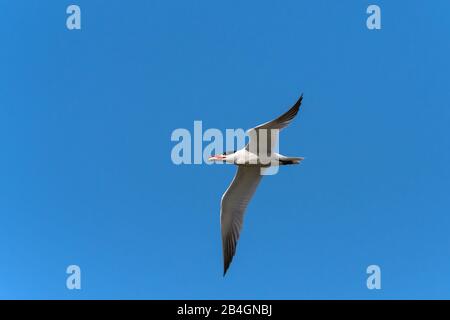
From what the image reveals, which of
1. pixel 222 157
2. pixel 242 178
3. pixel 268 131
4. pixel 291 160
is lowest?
pixel 242 178

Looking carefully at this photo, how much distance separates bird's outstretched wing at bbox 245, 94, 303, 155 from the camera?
10.8m

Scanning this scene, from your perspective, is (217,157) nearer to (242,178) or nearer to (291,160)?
(242,178)

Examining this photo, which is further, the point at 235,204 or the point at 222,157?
the point at 235,204

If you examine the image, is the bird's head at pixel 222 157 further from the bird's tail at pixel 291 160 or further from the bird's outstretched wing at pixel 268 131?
the bird's tail at pixel 291 160

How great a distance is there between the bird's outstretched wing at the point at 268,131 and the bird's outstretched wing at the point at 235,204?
1.02m

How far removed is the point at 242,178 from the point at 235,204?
24.8 inches

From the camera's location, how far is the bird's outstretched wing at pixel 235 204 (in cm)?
1259

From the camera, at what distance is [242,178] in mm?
12695

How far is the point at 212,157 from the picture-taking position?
1233 centimetres

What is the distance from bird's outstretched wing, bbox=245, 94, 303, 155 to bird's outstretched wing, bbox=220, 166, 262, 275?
1.02 m

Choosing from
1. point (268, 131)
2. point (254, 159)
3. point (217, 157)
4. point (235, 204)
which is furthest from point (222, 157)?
point (268, 131)

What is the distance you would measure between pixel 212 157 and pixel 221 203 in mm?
1138

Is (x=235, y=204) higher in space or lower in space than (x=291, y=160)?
lower
